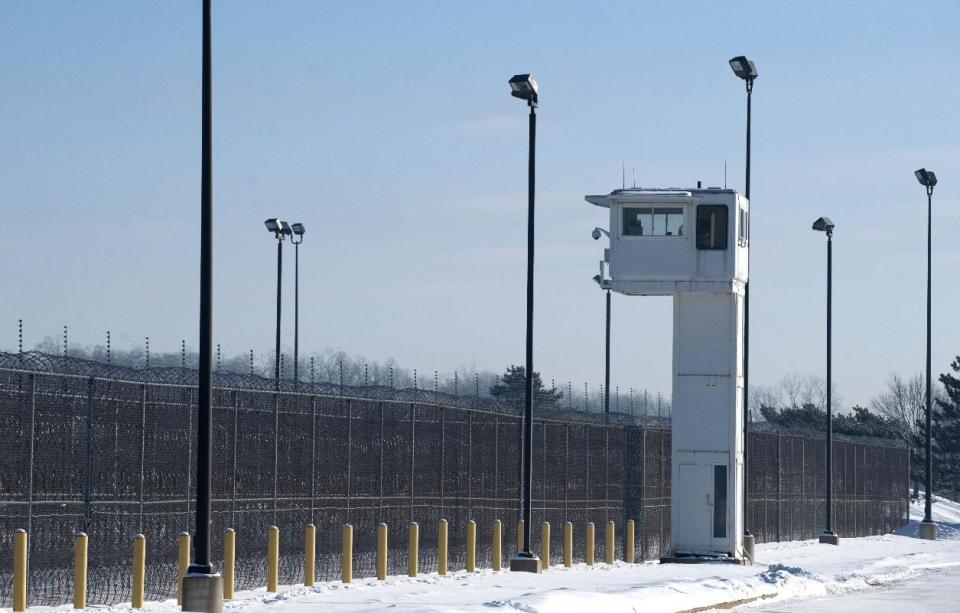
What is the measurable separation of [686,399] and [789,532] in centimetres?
2067

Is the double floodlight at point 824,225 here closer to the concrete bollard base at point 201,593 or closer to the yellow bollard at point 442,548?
the yellow bollard at point 442,548

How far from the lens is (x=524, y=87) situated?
2906 cm

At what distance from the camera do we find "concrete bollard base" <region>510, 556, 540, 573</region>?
1141 inches

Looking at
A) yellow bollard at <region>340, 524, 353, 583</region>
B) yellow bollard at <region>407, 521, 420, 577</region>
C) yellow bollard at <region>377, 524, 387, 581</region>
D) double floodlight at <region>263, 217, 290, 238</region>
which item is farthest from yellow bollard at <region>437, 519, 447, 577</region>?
double floodlight at <region>263, 217, 290, 238</region>

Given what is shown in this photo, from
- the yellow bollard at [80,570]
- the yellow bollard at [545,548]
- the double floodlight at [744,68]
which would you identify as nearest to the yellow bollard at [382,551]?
the yellow bollard at [545,548]

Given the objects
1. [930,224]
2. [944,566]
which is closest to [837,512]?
[930,224]

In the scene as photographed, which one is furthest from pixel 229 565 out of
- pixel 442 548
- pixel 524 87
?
pixel 524 87

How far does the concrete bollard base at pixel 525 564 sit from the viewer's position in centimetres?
2897

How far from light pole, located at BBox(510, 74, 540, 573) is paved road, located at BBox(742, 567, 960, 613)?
4959 millimetres

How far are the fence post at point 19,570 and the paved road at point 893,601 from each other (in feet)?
35.6

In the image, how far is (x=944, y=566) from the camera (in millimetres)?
39844

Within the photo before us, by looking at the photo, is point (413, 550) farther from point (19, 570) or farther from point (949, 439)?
point (949, 439)

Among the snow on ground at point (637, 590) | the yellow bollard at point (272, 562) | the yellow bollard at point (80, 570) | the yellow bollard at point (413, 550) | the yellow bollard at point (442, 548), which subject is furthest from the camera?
the yellow bollard at point (442, 548)

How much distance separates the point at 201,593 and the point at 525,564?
10932mm
